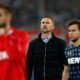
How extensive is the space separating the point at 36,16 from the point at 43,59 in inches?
637

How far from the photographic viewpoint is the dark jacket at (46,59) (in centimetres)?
773

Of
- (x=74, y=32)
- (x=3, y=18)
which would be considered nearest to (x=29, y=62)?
(x=74, y=32)

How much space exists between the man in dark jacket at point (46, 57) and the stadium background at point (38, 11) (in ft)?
48.3

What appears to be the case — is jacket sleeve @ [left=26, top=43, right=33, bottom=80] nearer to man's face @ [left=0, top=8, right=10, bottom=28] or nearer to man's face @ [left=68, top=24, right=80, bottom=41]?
man's face @ [left=68, top=24, right=80, bottom=41]

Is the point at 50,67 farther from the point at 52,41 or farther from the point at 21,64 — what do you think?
the point at 21,64

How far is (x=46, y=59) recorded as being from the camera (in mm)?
7742

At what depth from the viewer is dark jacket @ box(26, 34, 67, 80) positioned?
7.73m

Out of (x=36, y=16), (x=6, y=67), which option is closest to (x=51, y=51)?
(x=6, y=67)

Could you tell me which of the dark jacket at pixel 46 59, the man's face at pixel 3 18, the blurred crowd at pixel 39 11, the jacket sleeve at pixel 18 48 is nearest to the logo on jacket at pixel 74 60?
the dark jacket at pixel 46 59

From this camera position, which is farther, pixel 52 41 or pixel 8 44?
pixel 52 41

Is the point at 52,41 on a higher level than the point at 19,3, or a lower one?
lower

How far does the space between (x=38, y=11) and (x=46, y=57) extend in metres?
16.0

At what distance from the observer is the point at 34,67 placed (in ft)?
25.8

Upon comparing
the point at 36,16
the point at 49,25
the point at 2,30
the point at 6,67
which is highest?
the point at 36,16
